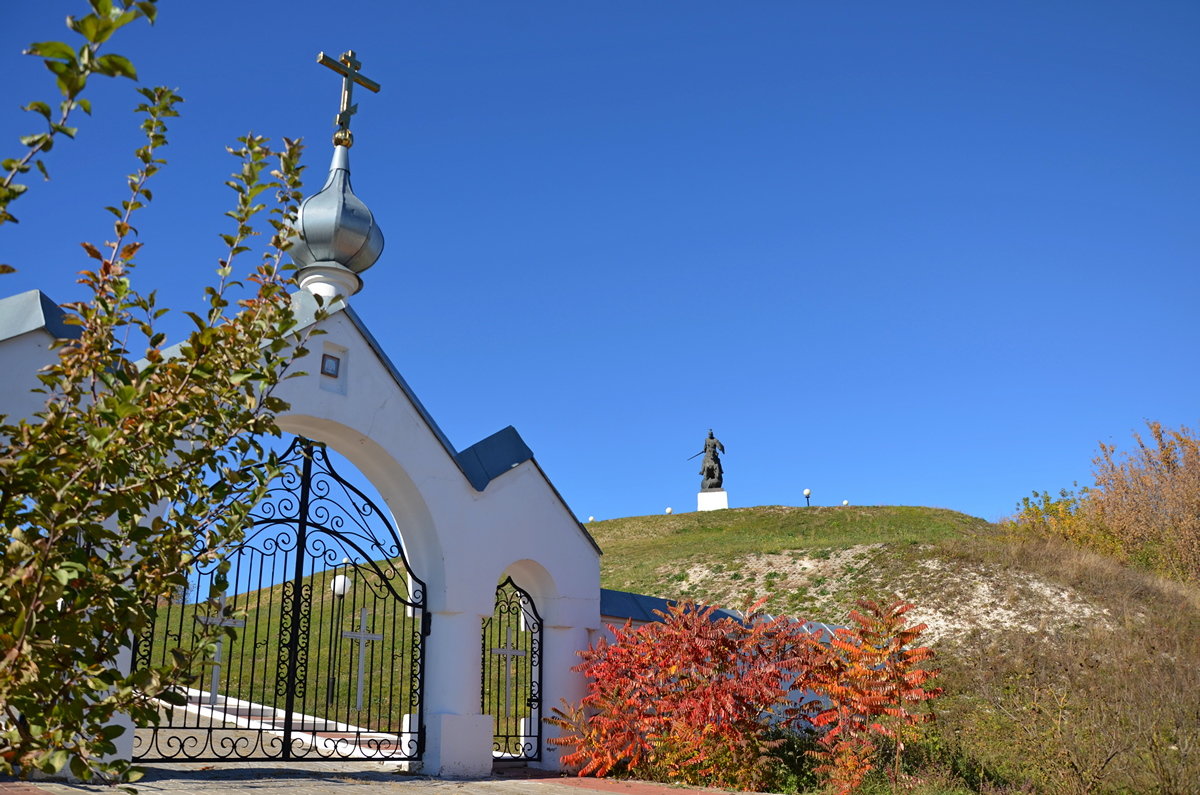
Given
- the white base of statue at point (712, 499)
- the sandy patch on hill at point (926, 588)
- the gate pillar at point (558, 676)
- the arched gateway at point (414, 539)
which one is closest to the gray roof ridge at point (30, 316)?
the arched gateway at point (414, 539)

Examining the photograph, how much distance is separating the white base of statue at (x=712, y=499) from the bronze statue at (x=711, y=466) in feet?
2.49

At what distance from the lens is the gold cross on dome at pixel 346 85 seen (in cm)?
1069

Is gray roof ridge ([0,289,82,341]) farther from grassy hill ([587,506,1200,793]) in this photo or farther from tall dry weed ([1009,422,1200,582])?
tall dry weed ([1009,422,1200,582])

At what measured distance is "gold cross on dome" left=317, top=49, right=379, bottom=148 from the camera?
10688 mm

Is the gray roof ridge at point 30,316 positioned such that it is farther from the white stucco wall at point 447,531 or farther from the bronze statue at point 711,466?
the bronze statue at point 711,466

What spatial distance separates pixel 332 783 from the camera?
8.20 m

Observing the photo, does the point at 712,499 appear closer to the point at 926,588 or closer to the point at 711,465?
the point at 711,465

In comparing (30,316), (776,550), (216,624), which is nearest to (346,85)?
(30,316)

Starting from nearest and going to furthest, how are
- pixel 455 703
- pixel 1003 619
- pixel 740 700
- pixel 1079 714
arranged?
pixel 740 700, pixel 1079 714, pixel 455 703, pixel 1003 619

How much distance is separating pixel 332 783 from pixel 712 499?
4184 cm

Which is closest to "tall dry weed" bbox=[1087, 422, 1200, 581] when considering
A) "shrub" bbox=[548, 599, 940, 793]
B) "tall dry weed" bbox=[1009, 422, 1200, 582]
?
"tall dry weed" bbox=[1009, 422, 1200, 582]

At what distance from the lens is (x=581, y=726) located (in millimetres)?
10305

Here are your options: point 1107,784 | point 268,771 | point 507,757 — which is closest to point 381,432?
point 268,771

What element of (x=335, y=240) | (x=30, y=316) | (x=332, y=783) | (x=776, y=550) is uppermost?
(x=335, y=240)
